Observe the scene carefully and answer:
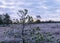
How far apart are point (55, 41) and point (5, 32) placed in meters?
2.30

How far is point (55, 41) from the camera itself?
27.1 ft

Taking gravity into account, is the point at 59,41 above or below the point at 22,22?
below

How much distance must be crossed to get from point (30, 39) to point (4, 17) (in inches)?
154

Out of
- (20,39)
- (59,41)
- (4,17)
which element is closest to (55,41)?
(59,41)

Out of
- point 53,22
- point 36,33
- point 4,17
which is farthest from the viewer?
point 4,17

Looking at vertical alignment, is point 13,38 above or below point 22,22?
below

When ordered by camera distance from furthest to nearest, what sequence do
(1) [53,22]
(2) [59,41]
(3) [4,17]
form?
(3) [4,17]
(1) [53,22]
(2) [59,41]

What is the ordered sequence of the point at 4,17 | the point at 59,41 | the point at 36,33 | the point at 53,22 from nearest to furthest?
the point at 59,41
the point at 36,33
the point at 53,22
the point at 4,17

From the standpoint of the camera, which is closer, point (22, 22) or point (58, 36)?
point (58, 36)

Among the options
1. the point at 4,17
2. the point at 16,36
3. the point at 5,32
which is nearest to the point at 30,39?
the point at 16,36

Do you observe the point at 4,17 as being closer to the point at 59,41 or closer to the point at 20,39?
the point at 20,39

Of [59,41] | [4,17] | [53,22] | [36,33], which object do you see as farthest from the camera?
[4,17]

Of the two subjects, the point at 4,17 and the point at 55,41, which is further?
the point at 4,17

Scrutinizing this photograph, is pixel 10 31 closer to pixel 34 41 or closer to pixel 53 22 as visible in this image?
pixel 34 41
